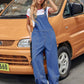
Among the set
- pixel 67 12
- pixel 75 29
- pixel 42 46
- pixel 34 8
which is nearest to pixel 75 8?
pixel 67 12

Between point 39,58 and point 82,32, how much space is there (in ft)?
6.36

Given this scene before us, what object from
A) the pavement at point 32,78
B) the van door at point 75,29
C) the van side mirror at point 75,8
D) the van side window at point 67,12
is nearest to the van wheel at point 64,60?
the pavement at point 32,78

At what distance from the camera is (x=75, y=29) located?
5707mm

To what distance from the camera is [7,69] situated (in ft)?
15.7

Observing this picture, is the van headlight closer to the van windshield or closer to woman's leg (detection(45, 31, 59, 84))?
woman's leg (detection(45, 31, 59, 84))

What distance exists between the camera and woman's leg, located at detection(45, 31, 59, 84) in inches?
171

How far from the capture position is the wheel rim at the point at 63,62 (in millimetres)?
5109

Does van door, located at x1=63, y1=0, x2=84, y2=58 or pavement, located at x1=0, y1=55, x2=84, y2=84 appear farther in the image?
van door, located at x1=63, y1=0, x2=84, y2=58

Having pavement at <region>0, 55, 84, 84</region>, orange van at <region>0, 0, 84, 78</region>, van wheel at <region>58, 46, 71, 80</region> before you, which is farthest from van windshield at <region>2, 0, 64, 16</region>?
pavement at <region>0, 55, 84, 84</region>

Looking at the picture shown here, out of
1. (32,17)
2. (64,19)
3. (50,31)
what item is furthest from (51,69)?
(64,19)

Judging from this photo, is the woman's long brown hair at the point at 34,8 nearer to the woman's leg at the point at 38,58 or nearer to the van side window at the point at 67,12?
the woman's leg at the point at 38,58

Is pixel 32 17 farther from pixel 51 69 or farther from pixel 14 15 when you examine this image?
pixel 14 15

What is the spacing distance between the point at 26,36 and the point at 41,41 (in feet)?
1.49

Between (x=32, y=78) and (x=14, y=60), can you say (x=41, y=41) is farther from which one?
(x=32, y=78)
